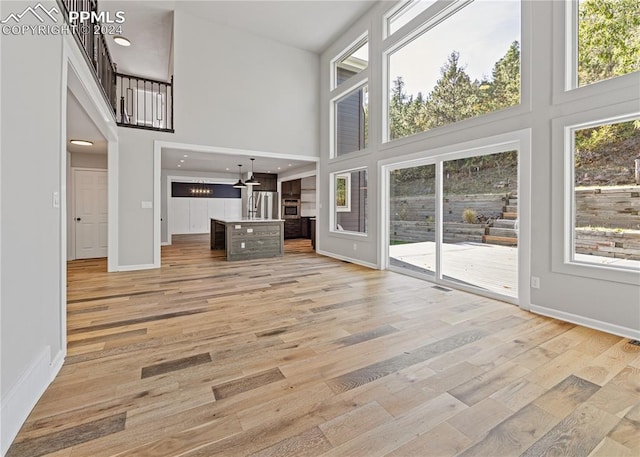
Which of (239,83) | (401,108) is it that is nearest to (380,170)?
(401,108)

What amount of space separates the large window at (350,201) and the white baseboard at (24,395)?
492cm

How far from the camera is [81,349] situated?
2389mm

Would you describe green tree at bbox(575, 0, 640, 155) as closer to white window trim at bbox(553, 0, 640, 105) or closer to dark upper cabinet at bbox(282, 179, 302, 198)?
white window trim at bbox(553, 0, 640, 105)

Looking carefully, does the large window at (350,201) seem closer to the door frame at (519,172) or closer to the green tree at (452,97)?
the door frame at (519,172)

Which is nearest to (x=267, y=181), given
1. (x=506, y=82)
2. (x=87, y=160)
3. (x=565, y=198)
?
(x=87, y=160)

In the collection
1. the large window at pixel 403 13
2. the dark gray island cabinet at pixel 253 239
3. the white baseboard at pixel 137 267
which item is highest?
the large window at pixel 403 13

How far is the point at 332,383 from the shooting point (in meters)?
1.94

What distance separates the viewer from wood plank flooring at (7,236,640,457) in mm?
1455

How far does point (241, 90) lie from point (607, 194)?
6.13 metres

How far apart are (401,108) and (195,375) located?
4.91 metres

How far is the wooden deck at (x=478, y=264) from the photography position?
3691 mm

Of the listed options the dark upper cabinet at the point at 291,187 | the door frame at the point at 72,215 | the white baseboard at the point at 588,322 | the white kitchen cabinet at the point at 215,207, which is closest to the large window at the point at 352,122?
the white baseboard at the point at 588,322

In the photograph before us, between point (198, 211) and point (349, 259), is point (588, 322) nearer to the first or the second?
point (349, 259)

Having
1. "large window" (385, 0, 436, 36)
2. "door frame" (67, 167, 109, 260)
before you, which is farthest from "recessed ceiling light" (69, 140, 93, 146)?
"large window" (385, 0, 436, 36)
